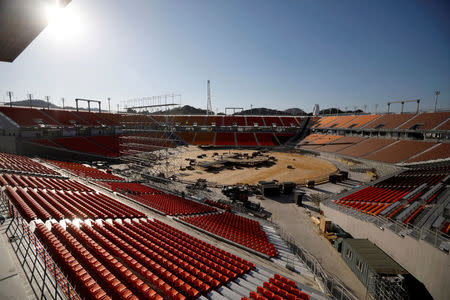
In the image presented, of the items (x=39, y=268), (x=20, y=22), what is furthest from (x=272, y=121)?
(x=20, y=22)

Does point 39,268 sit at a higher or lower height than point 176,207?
higher

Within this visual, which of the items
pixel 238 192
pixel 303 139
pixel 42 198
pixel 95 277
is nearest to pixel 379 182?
pixel 238 192

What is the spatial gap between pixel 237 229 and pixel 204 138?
5427 centimetres

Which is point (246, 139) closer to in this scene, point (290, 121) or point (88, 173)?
point (290, 121)

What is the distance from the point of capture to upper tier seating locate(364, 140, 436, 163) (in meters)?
34.1

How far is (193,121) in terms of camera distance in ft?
252

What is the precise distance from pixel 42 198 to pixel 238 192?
56.4ft

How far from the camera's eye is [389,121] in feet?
155

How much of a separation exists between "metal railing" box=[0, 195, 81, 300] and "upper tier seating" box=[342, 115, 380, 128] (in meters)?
62.5

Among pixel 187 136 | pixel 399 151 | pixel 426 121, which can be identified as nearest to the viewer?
pixel 399 151

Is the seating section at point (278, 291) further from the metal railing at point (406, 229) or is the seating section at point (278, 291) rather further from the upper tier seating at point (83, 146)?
the upper tier seating at point (83, 146)

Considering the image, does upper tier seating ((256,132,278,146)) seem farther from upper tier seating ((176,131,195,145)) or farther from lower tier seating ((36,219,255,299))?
lower tier seating ((36,219,255,299))

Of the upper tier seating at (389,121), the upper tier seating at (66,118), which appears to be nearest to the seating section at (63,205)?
the upper tier seating at (66,118)

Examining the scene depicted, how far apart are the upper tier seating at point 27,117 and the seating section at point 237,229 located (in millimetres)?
44171
